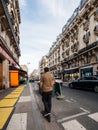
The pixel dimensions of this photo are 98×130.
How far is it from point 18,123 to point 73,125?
1699mm

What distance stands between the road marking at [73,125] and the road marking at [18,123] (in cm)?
120

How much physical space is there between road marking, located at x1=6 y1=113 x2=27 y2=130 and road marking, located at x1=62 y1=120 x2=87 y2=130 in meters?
1.20

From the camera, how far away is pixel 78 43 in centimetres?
3981

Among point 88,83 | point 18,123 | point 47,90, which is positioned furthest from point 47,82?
point 88,83

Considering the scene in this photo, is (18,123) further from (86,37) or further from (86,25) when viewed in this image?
(86,25)

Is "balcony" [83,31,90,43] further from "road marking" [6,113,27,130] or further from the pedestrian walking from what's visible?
"road marking" [6,113,27,130]

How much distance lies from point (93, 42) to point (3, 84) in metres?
19.6

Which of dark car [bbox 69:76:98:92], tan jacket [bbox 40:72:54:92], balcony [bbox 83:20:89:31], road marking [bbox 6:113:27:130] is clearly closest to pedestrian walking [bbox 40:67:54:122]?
tan jacket [bbox 40:72:54:92]

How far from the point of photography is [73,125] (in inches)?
194

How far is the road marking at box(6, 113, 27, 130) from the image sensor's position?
187 inches

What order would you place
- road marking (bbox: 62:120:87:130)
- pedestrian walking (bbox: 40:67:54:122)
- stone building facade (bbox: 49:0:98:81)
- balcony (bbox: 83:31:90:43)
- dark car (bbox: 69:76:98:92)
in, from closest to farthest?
road marking (bbox: 62:120:87:130) < pedestrian walking (bbox: 40:67:54:122) < dark car (bbox: 69:76:98:92) < stone building facade (bbox: 49:0:98:81) < balcony (bbox: 83:31:90:43)

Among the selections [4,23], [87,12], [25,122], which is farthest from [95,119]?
[87,12]

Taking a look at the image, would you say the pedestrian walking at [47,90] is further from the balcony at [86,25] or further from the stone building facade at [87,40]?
the balcony at [86,25]

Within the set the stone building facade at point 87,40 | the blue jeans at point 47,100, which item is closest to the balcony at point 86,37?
the stone building facade at point 87,40
